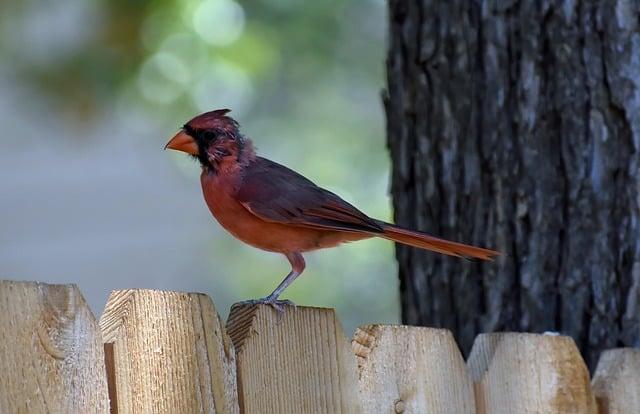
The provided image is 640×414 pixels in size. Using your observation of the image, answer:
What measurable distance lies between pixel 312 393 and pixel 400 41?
1876mm

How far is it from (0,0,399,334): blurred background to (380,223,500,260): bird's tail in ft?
8.23

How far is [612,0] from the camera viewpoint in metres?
3.83

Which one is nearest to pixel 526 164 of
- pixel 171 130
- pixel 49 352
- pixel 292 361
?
pixel 292 361

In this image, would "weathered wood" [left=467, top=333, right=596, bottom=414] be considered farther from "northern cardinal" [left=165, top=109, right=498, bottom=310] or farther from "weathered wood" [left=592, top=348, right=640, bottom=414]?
"northern cardinal" [left=165, top=109, right=498, bottom=310]

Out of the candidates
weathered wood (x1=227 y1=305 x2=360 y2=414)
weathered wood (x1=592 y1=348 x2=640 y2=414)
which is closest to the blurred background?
weathered wood (x1=592 y1=348 x2=640 y2=414)

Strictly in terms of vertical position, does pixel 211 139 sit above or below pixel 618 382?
above

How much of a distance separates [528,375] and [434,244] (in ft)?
1.75

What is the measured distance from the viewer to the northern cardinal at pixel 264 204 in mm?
3564

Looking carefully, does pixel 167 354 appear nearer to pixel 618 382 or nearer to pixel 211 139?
pixel 618 382

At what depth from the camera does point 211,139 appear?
369cm

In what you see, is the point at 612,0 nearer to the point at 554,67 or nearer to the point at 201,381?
the point at 554,67

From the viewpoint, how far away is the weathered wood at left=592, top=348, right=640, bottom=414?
3123 millimetres

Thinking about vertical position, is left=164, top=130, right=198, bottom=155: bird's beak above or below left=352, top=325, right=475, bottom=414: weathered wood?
above

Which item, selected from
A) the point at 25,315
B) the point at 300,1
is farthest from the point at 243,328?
the point at 300,1
